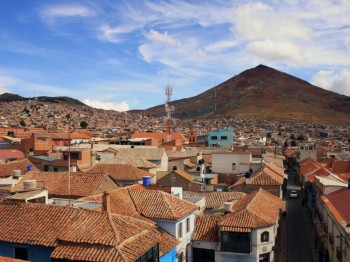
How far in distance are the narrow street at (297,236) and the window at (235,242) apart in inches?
301

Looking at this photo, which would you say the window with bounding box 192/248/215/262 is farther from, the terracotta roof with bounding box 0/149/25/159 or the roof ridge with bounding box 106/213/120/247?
the terracotta roof with bounding box 0/149/25/159

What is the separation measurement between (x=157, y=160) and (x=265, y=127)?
141690 millimetres

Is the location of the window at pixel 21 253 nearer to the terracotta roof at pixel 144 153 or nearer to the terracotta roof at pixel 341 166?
the terracotta roof at pixel 144 153

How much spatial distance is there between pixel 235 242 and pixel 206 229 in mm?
1841

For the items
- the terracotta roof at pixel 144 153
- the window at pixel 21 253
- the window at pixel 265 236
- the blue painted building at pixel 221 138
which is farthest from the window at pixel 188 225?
the blue painted building at pixel 221 138

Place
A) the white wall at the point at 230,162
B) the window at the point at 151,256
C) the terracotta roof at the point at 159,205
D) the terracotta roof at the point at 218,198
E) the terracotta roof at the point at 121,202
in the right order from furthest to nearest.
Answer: the white wall at the point at 230,162, the terracotta roof at the point at 218,198, the terracotta roof at the point at 121,202, the terracotta roof at the point at 159,205, the window at the point at 151,256

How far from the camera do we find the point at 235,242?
74.6ft

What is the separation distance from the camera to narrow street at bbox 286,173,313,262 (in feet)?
98.0

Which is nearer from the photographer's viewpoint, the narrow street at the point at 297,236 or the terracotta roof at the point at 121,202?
the terracotta roof at the point at 121,202

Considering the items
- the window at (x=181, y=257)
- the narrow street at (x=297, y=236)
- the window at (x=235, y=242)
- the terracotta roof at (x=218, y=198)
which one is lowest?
the narrow street at (x=297, y=236)

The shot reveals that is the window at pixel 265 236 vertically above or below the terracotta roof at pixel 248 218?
below

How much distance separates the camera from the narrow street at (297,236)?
1176 inches

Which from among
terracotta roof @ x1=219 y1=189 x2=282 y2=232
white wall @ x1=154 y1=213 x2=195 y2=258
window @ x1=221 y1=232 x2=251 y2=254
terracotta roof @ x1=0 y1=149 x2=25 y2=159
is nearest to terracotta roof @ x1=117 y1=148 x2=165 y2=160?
terracotta roof @ x1=0 y1=149 x2=25 y2=159

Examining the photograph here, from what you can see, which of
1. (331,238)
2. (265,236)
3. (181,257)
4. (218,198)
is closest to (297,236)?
(218,198)
